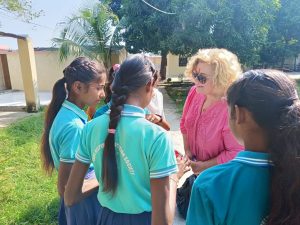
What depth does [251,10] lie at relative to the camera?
9.95m

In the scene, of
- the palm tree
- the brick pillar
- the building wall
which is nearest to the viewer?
the brick pillar

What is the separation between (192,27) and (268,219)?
9702mm

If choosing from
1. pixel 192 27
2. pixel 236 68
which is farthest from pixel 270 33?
pixel 236 68

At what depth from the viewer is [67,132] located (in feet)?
4.90

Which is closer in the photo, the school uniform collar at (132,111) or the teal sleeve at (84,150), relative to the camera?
the school uniform collar at (132,111)

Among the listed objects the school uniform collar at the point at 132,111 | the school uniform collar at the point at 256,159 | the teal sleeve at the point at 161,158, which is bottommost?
the teal sleeve at the point at 161,158

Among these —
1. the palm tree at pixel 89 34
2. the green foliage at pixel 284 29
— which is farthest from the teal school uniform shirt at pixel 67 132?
the green foliage at pixel 284 29

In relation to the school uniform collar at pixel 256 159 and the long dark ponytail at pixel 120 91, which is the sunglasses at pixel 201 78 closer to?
the long dark ponytail at pixel 120 91

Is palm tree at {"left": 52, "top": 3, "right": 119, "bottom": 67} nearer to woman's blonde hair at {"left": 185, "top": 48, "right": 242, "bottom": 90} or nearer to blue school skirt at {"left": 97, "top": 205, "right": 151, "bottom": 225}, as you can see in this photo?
woman's blonde hair at {"left": 185, "top": 48, "right": 242, "bottom": 90}

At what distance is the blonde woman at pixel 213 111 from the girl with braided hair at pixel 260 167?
38.4 inches

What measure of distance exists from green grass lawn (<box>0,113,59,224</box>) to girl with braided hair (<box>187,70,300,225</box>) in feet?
7.80

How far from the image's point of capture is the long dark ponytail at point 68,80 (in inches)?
64.3

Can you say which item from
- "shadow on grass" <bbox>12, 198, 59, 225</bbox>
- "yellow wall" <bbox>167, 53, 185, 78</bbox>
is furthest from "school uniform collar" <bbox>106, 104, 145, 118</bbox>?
"yellow wall" <bbox>167, 53, 185, 78</bbox>

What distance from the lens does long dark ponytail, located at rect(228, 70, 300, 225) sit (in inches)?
35.7
